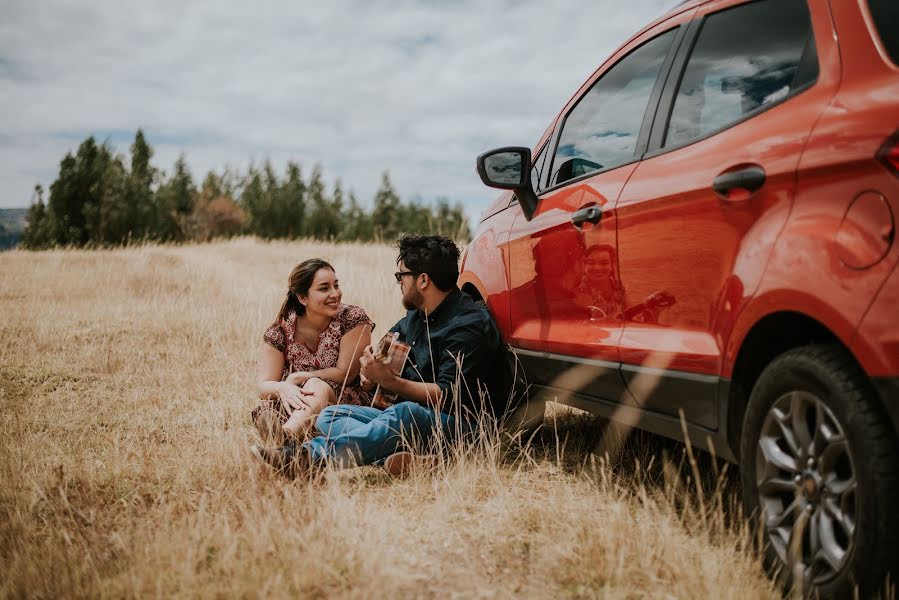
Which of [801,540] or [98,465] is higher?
[801,540]

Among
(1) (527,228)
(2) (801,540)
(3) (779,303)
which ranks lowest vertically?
(2) (801,540)

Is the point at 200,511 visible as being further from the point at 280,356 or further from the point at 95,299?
the point at 95,299

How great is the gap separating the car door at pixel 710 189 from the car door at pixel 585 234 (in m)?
0.13

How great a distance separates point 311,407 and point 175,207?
39682 mm

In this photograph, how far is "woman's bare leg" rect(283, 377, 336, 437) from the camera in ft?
13.5

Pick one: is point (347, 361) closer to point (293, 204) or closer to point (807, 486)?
point (807, 486)

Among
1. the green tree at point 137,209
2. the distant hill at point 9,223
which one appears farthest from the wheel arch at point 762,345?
the distant hill at point 9,223

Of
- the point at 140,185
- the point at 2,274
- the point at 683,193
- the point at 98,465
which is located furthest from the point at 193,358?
the point at 140,185

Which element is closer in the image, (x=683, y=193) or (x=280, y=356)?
(x=683, y=193)

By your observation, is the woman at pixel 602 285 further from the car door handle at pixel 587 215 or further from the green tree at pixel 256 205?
the green tree at pixel 256 205

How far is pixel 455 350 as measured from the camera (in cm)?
409

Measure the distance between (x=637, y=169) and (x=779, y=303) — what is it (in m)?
1.01

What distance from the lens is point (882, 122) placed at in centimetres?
186

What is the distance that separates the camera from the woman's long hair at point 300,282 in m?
4.67
